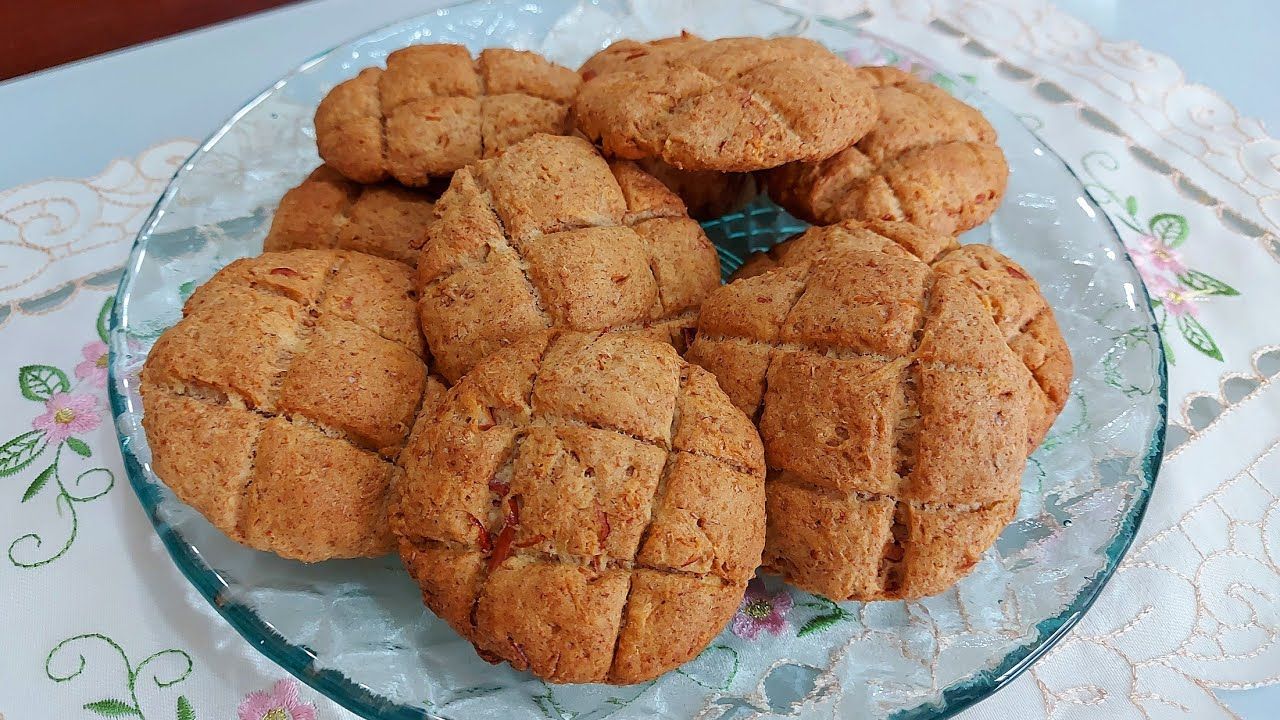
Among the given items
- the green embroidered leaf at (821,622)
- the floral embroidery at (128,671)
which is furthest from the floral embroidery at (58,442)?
the green embroidered leaf at (821,622)

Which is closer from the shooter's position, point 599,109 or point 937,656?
point 937,656

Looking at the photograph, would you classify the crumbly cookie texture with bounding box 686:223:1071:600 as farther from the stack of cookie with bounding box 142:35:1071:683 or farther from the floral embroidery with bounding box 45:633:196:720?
the floral embroidery with bounding box 45:633:196:720

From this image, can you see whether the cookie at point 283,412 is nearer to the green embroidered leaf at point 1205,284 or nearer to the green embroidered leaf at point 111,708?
the green embroidered leaf at point 111,708

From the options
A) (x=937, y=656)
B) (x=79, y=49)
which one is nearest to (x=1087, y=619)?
(x=937, y=656)

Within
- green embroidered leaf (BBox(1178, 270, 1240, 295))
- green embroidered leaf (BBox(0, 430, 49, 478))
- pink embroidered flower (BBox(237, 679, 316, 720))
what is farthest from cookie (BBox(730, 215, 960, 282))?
green embroidered leaf (BBox(0, 430, 49, 478))

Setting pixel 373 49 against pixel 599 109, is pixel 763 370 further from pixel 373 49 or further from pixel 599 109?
pixel 373 49

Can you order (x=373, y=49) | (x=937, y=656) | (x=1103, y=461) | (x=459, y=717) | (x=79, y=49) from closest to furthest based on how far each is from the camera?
1. (x=459, y=717)
2. (x=937, y=656)
3. (x=1103, y=461)
4. (x=373, y=49)
5. (x=79, y=49)
